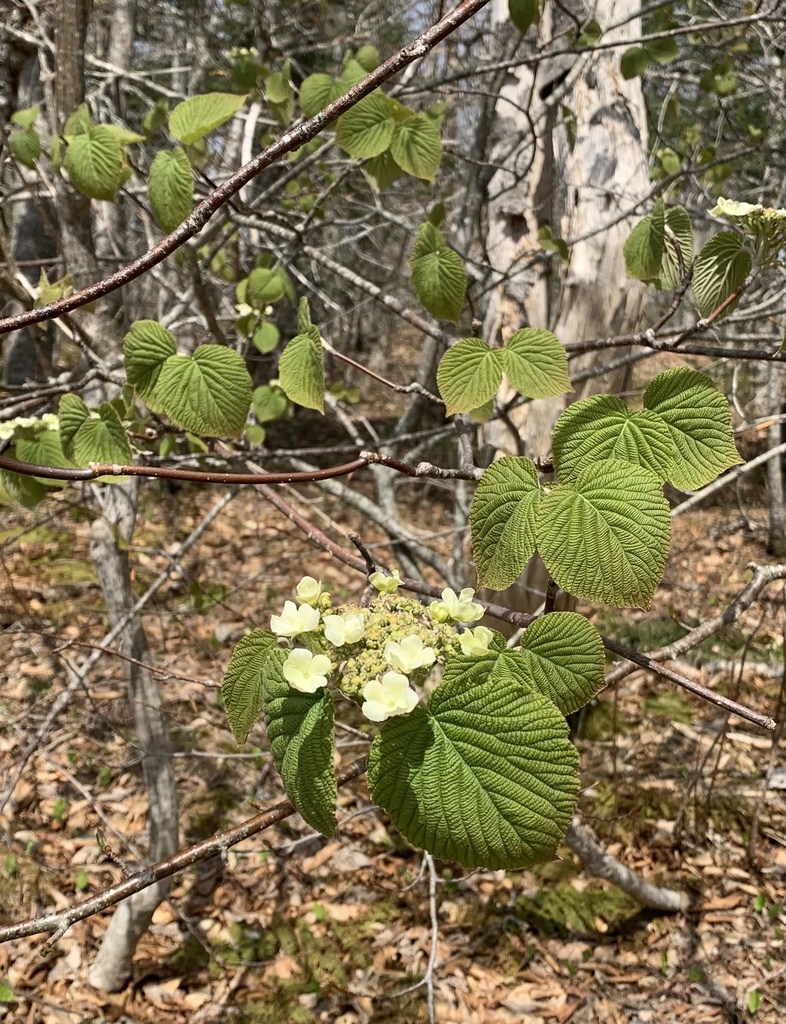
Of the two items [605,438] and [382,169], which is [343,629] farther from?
[382,169]

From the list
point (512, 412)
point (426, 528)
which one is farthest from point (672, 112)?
point (426, 528)

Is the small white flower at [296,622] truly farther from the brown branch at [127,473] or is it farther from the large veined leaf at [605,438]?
the large veined leaf at [605,438]

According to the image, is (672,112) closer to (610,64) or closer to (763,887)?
(610,64)

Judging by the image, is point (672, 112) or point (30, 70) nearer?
point (672, 112)

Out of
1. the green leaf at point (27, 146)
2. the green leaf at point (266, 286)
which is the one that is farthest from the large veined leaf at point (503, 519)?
the green leaf at point (27, 146)

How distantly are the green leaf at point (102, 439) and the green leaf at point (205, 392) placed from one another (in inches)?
5.4

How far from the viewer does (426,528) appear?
5035 millimetres

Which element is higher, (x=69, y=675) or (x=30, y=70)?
(x=30, y=70)

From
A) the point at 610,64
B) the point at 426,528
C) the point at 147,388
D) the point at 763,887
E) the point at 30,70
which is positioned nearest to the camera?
the point at 147,388

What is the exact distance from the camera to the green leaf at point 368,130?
1115 mm

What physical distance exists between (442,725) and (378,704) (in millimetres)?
59

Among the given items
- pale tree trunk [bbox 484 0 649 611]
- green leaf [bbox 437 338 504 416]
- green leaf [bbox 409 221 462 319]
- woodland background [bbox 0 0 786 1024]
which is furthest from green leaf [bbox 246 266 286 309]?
green leaf [bbox 437 338 504 416]

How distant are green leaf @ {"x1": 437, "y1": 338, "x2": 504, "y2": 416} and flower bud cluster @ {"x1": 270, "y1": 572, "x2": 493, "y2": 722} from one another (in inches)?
12.3

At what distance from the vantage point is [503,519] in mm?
676
